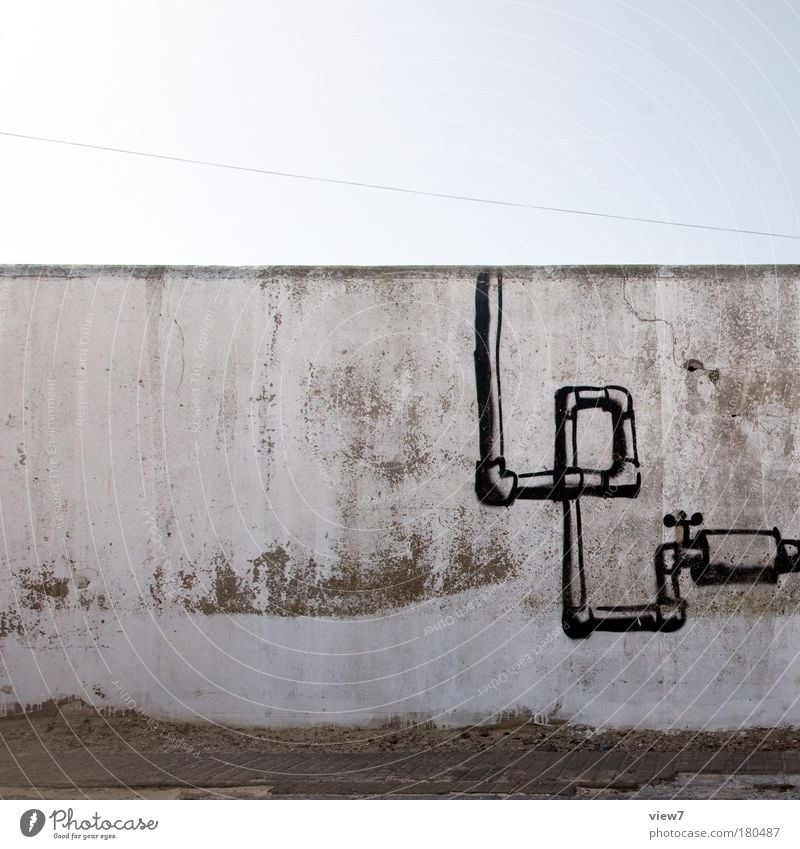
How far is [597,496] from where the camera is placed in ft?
17.5

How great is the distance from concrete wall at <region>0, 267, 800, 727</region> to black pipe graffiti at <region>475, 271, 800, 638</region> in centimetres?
2

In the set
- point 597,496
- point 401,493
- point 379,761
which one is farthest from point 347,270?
point 379,761

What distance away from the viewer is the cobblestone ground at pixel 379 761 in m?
4.51

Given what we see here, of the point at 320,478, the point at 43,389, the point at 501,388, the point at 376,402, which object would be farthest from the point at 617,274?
the point at 43,389

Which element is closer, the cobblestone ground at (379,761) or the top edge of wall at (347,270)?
the cobblestone ground at (379,761)

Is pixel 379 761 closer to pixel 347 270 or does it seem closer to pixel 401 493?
pixel 401 493

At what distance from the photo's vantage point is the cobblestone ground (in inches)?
178

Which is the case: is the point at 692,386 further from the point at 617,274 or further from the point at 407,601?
the point at 407,601

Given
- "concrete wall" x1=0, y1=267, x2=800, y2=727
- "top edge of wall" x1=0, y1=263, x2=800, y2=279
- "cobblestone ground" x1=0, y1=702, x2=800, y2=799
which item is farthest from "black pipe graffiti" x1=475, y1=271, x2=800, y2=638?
"cobblestone ground" x1=0, y1=702, x2=800, y2=799

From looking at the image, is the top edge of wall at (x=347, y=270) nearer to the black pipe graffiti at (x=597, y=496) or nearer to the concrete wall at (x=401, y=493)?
the concrete wall at (x=401, y=493)

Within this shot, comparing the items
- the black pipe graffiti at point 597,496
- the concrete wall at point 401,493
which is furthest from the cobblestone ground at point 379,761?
the black pipe graffiti at point 597,496

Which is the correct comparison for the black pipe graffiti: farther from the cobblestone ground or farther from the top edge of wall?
the cobblestone ground

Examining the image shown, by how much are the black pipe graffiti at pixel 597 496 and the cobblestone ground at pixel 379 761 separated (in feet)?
2.39

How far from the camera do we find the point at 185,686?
535 cm
